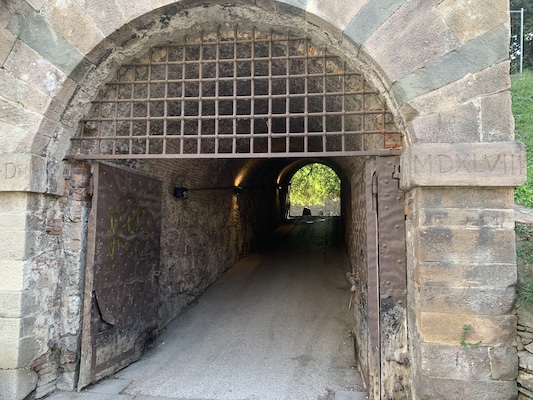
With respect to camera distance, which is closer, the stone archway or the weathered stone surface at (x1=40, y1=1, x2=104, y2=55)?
the stone archway

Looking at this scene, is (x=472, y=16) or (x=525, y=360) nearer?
(x=525, y=360)

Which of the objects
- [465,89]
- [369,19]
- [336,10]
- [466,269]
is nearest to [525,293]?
[466,269]

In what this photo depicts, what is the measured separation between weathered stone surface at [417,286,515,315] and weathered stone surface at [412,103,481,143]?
1067mm

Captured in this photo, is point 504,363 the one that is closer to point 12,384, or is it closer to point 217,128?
point 217,128

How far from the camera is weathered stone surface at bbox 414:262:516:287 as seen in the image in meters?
2.53

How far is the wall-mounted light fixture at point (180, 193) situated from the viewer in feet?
17.6

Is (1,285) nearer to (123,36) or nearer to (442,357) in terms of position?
(123,36)

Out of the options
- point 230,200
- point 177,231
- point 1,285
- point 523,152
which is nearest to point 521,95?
point 230,200

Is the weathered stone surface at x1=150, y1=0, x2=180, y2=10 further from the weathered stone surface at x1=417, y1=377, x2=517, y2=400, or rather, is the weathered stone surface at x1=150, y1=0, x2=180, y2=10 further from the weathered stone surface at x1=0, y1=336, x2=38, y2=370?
the weathered stone surface at x1=417, y1=377, x2=517, y2=400

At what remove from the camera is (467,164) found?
2578mm

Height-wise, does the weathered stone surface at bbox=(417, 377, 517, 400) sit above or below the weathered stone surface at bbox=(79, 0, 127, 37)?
below

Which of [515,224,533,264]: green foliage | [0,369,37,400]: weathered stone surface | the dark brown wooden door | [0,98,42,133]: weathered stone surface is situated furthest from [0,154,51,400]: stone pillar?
[515,224,533,264]: green foliage

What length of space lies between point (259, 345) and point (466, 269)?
9.89 feet

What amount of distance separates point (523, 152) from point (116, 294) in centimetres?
384
